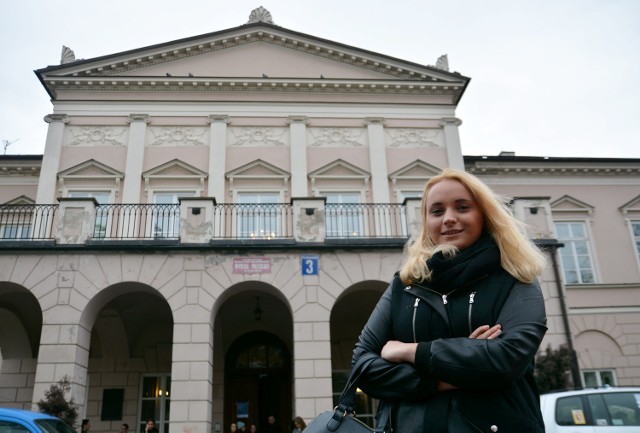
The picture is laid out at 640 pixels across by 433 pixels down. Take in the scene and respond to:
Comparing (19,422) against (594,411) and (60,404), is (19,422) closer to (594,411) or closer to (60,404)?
(60,404)

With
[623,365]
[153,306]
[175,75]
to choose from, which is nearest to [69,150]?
[175,75]

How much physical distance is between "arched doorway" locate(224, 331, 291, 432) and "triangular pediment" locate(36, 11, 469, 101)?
1042cm

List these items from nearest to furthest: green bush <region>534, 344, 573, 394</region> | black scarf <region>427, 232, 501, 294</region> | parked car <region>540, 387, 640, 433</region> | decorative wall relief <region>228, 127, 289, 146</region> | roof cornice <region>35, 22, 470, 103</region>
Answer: black scarf <region>427, 232, 501, 294</region>
parked car <region>540, 387, 640, 433</region>
green bush <region>534, 344, 573, 394</region>
decorative wall relief <region>228, 127, 289, 146</region>
roof cornice <region>35, 22, 470, 103</region>

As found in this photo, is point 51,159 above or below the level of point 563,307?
above

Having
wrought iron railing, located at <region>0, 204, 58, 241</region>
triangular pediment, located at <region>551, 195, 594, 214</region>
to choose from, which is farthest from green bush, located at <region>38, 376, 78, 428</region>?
triangular pediment, located at <region>551, 195, 594, 214</region>

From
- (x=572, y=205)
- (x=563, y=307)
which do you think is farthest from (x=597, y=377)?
(x=563, y=307)

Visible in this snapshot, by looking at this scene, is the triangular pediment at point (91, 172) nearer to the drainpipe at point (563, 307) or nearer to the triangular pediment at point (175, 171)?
the triangular pediment at point (175, 171)

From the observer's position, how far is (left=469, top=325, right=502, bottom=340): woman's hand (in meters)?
1.78

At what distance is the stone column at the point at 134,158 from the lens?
19.8 m

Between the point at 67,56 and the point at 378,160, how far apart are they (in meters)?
13.9

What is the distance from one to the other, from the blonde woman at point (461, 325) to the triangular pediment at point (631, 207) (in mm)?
25005

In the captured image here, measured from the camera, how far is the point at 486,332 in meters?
1.79

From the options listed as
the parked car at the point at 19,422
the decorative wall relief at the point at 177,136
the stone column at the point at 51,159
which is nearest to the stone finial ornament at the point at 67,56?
the stone column at the point at 51,159

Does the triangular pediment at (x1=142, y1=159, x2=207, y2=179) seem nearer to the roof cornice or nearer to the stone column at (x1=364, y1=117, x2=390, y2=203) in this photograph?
the roof cornice
